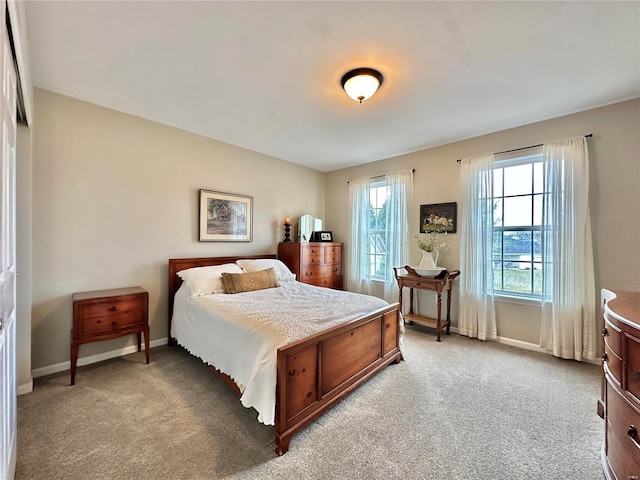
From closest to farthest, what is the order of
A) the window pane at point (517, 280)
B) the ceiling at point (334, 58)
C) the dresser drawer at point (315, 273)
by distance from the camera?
the ceiling at point (334, 58)
the window pane at point (517, 280)
the dresser drawer at point (315, 273)

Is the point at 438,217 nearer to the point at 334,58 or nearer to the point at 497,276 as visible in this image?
the point at 497,276

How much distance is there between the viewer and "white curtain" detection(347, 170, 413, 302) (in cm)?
427

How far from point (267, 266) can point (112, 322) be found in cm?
180

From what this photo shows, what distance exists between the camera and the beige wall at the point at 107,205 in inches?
99.3

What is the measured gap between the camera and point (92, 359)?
2760mm

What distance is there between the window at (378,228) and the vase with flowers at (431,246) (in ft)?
2.24

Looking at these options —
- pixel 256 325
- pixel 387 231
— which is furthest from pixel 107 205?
pixel 387 231

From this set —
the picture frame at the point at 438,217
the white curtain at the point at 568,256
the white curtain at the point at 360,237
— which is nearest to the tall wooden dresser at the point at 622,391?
the white curtain at the point at 568,256

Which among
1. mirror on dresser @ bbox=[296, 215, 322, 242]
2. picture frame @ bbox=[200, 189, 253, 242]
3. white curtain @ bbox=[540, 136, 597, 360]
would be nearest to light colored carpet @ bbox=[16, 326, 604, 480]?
white curtain @ bbox=[540, 136, 597, 360]

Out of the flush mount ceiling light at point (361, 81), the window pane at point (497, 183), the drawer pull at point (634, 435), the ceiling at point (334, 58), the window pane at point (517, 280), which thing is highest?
the ceiling at point (334, 58)

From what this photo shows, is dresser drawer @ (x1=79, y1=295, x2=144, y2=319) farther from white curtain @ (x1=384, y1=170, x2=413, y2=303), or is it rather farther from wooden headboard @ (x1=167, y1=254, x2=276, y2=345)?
white curtain @ (x1=384, y1=170, x2=413, y2=303)

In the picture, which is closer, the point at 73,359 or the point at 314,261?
the point at 73,359

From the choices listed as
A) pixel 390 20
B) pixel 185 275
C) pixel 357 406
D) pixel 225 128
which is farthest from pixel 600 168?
pixel 185 275

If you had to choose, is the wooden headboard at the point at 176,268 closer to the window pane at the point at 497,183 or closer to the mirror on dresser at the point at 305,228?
the mirror on dresser at the point at 305,228
